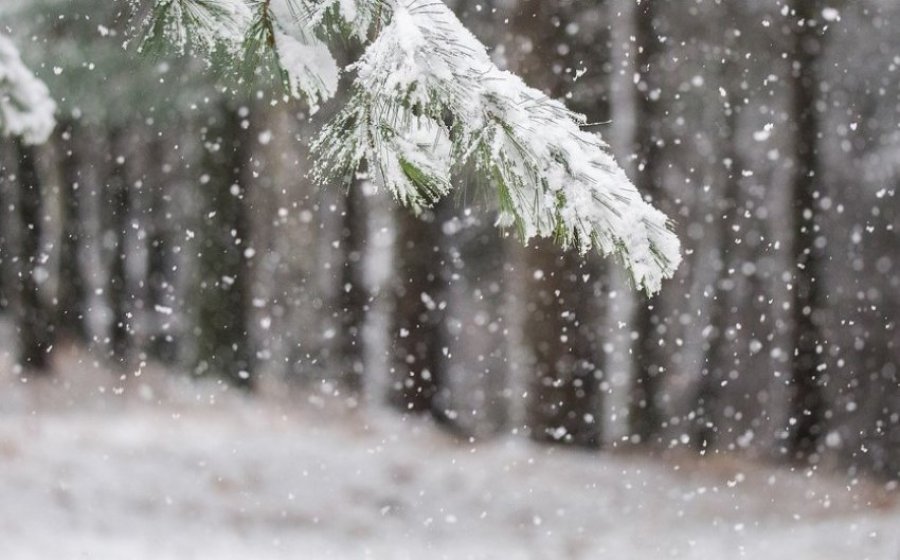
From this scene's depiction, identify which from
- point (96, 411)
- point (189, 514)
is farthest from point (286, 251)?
point (189, 514)

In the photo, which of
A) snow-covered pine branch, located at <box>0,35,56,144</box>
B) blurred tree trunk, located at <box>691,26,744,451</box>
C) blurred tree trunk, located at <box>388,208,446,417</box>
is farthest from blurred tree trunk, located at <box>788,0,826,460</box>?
snow-covered pine branch, located at <box>0,35,56,144</box>

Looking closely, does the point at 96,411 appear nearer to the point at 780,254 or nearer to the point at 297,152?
the point at 297,152

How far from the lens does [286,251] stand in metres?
10.1

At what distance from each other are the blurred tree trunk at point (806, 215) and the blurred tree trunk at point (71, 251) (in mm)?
9141

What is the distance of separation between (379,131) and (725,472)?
22.8 ft

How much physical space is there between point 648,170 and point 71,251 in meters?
7.96

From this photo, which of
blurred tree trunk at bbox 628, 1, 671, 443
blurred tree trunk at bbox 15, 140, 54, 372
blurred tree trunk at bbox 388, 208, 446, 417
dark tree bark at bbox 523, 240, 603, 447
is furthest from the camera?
blurred tree trunk at bbox 15, 140, 54, 372

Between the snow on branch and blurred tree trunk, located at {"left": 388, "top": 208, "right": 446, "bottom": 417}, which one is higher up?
blurred tree trunk, located at {"left": 388, "top": 208, "right": 446, "bottom": 417}

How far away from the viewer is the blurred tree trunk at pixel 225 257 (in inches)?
377

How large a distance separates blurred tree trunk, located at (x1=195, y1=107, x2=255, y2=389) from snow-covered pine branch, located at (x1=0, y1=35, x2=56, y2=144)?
6736 millimetres

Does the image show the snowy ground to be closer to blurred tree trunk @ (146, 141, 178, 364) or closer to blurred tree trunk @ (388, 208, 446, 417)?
blurred tree trunk @ (388, 208, 446, 417)

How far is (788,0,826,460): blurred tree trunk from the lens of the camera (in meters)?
8.29

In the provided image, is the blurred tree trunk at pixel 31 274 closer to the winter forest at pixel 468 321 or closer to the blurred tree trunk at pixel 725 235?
the winter forest at pixel 468 321

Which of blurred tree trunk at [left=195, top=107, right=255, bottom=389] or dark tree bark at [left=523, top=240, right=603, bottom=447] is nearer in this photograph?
dark tree bark at [left=523, top=240, right=603, bottom=447]
